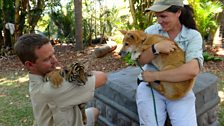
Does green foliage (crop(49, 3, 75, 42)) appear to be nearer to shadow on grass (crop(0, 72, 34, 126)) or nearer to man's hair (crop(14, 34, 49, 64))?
shadow on grass (crop(0, 72, 34, 126))

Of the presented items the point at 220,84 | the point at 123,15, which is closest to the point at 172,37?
the point at 220,84

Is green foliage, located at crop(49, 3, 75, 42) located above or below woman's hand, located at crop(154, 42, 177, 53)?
below

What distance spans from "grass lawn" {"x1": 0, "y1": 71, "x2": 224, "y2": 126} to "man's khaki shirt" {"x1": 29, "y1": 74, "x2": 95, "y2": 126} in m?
2.07

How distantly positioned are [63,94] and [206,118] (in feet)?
6.43

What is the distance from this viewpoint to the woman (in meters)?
2.48

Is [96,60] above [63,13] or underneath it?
underneath

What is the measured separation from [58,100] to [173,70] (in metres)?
0.95

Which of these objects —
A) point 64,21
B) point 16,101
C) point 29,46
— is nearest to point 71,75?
point 29,46

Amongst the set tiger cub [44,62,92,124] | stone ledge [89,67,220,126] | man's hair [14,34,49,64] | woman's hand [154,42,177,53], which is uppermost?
man's hair [14,34,49,64]

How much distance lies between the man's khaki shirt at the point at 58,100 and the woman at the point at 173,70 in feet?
2.21

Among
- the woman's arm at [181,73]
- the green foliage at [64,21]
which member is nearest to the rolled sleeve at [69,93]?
the woman's arm at [181,73]

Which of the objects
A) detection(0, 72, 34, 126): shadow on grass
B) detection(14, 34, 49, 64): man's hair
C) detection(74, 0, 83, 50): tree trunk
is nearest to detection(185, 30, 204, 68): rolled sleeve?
detection(14, 34, 49, 64): man's hair

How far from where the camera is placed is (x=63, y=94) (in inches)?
77.7

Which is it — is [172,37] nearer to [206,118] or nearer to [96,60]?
[206,118]
